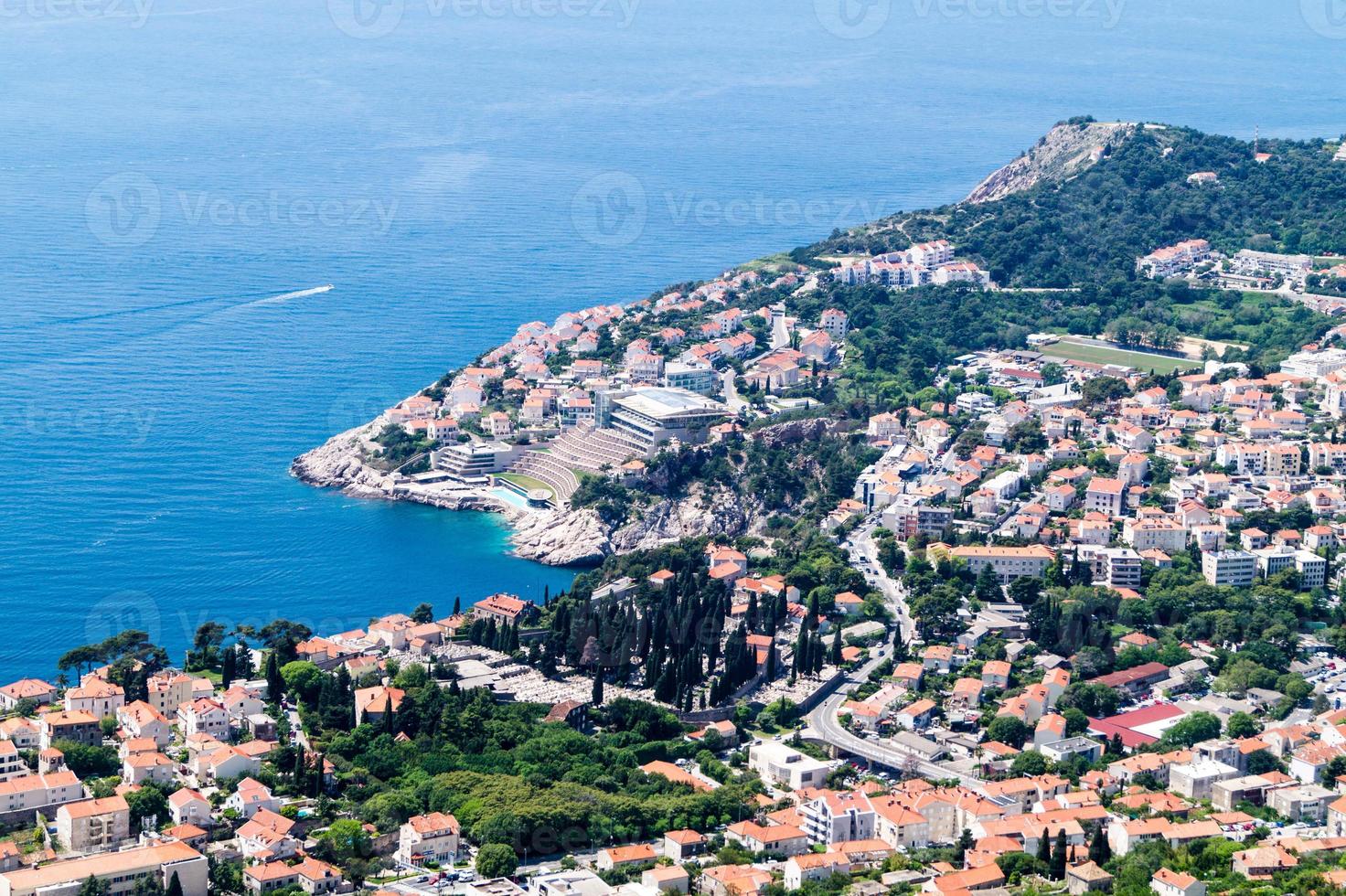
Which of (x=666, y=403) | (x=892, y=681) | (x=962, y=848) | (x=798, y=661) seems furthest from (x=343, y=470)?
(x=962, y=848)

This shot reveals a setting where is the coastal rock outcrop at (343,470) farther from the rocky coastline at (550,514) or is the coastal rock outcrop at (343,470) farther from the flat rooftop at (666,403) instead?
the flat rooftop at (666,403)

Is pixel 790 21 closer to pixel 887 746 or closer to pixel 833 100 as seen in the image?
pixel 833 100

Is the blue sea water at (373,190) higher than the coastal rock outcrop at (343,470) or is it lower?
higher

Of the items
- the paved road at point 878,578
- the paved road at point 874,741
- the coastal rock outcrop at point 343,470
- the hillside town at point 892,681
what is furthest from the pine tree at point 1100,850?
the coastal rock outcrop at point 343,470

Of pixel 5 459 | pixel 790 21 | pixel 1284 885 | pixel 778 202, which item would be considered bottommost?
pixel 1284 885

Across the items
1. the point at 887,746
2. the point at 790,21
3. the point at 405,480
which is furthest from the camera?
the point at 790,21

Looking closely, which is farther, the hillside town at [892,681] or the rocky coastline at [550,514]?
the rocky coastline at [550,514]

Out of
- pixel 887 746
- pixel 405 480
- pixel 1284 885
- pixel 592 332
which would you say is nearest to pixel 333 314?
pixel 592 332
